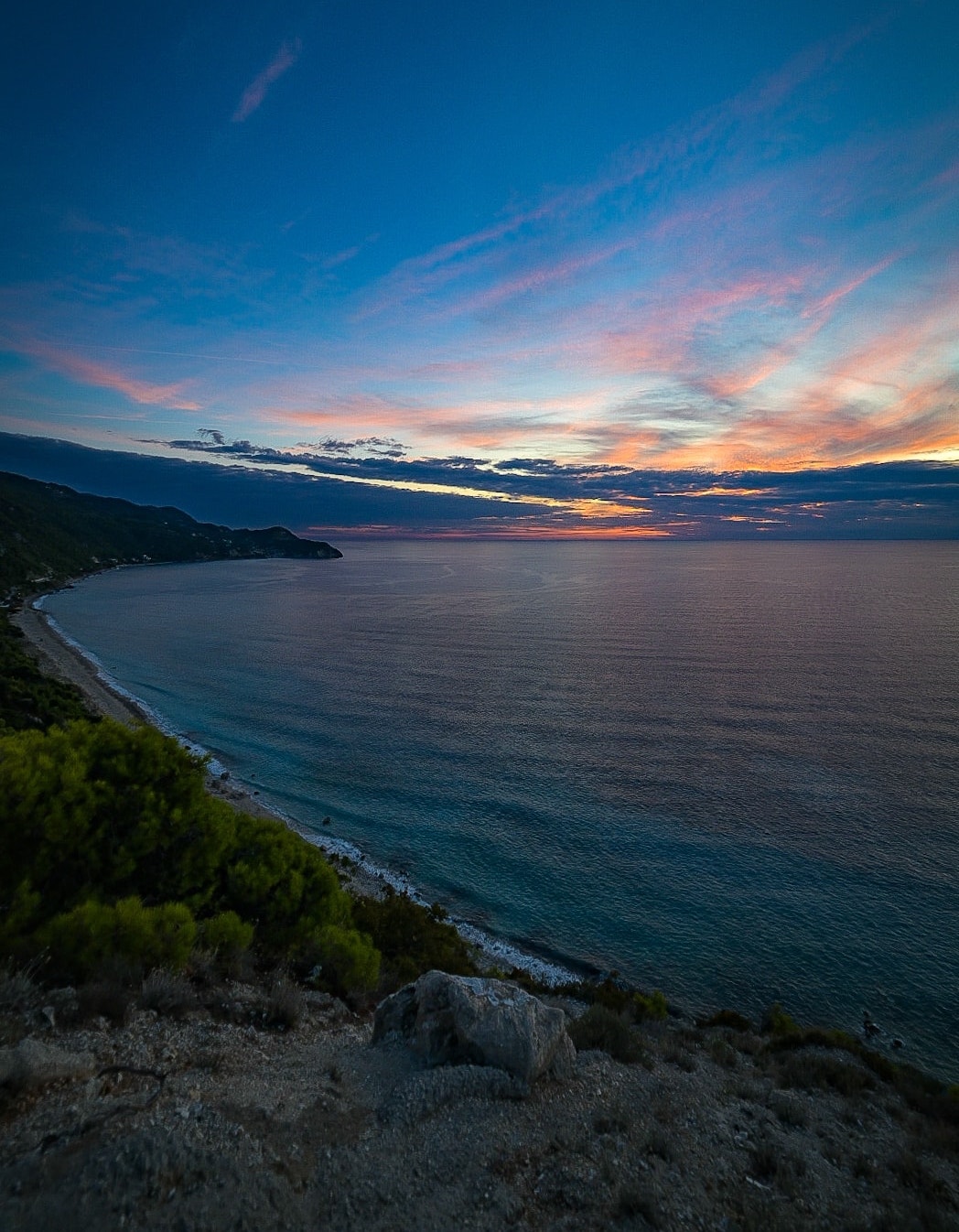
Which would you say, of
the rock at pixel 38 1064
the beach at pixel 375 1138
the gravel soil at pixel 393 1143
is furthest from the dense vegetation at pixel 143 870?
the rock at pixel 38 1064

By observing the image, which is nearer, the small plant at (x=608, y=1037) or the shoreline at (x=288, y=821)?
the small plant at (x=608, y=1037)

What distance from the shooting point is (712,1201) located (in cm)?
789

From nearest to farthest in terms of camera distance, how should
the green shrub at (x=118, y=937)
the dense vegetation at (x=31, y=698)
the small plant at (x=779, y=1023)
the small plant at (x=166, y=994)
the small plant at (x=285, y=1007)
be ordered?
the small plant at (x=166, y=994), the green shrub at (x=118, y=937), the small plant at (x=285, y=1007), the small plant at (x=779, y=1023), the dense vegetation at (x=31, y=698)

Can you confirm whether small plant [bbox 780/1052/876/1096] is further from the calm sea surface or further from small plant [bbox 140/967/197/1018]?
small plant [bbox 140/967/197/1018]

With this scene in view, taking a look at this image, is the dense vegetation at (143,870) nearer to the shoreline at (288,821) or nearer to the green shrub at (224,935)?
the green shrub at (224,935)

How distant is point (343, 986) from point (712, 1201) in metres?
8.29

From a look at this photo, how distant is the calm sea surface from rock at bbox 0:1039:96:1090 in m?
17.4

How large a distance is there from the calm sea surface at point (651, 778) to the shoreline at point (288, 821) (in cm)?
85

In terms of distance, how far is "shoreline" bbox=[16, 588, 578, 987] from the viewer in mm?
20891

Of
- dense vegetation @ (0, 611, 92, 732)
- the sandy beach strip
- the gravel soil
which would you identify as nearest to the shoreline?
the sandy beach strip

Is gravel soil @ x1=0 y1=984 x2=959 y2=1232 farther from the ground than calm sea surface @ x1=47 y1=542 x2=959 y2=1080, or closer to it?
farther from the ground

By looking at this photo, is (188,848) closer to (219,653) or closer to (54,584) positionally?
(219,653)

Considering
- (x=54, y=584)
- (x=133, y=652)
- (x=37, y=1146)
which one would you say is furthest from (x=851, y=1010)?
(x=54, y=584)

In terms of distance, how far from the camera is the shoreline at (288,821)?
20891mm
